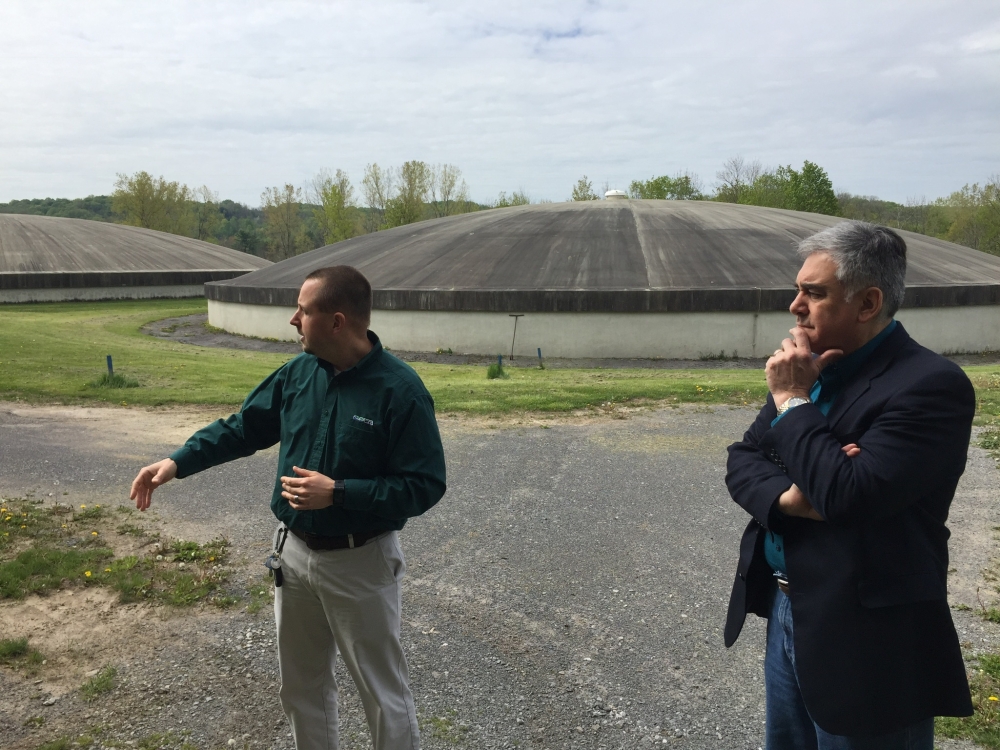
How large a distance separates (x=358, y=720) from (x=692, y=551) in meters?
2.98

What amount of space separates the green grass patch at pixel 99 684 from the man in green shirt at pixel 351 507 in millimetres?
1261

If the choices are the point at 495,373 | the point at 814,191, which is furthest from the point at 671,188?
the point at 495,373

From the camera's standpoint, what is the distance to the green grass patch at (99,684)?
3.81m

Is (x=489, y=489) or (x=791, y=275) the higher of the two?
(x=791, y=275)

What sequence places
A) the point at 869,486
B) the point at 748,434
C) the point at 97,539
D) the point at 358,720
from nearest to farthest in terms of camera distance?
the point at 869,486 < the point at 748,434 < the point at 358,720 < the point at 97,539

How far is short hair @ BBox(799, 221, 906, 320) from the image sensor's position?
2260 millimetres

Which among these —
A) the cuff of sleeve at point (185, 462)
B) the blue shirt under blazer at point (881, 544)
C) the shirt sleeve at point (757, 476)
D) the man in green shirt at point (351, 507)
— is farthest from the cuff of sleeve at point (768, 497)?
the cuff of sleeve at point (185, 462)

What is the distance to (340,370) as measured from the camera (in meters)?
3.11

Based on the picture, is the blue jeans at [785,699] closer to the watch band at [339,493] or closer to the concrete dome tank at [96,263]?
the watch band at [339,493]

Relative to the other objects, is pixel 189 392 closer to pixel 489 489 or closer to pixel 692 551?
pixel 489 489

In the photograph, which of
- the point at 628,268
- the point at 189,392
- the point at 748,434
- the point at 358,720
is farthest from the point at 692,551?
the point at 628,268

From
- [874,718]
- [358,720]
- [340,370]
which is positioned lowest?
[358,720]

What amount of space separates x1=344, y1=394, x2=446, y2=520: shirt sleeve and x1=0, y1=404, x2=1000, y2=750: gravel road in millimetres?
1278

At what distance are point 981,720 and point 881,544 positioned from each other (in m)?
2.08
